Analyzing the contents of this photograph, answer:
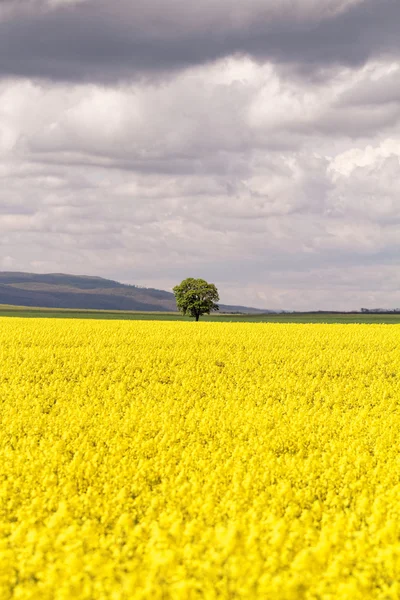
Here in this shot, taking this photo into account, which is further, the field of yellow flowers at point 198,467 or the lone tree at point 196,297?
the lone tree at point 196,297

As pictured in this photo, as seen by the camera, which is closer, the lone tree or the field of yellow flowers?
the field of yellow flowers

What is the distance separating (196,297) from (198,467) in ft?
208

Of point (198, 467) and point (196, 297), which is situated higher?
point (196, 297)

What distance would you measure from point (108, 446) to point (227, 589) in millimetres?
7927

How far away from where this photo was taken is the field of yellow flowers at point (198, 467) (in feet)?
19.6

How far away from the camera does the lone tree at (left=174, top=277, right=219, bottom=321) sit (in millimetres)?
73688

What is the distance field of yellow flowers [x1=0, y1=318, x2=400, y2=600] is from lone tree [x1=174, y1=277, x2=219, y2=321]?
46.1 metres

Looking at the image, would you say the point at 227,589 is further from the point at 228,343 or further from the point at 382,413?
the point at 228,343

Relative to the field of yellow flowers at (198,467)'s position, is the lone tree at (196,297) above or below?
above

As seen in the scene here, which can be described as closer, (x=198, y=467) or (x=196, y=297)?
(x=198, y=467)

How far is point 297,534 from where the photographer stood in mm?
6977

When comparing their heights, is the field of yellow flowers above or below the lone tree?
below

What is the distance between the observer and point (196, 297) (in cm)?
7438

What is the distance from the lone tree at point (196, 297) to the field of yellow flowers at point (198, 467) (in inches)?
1814
